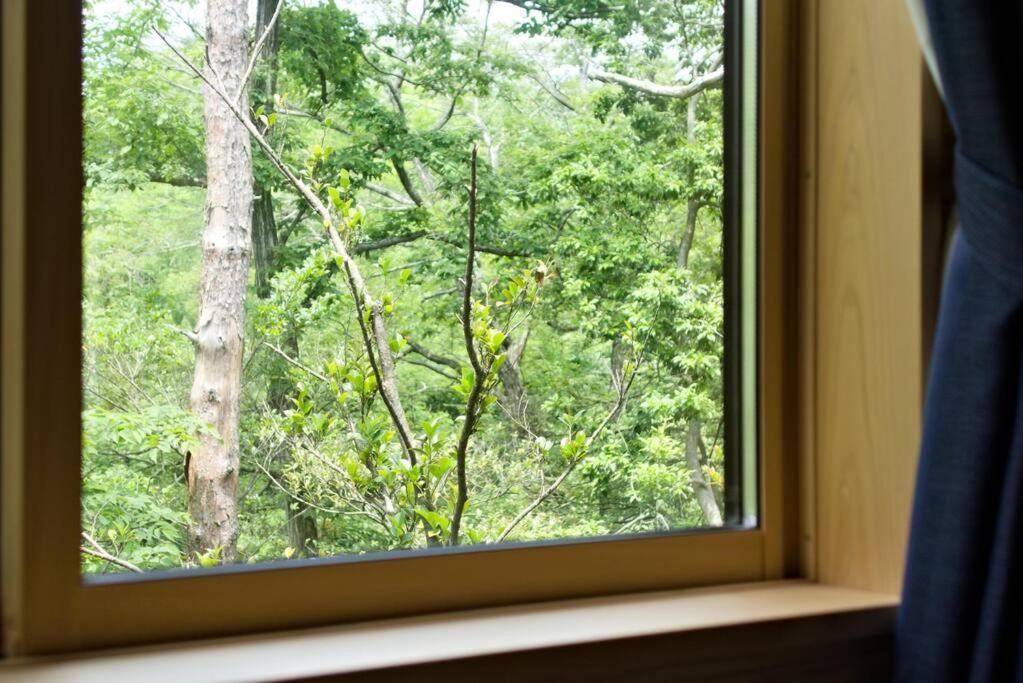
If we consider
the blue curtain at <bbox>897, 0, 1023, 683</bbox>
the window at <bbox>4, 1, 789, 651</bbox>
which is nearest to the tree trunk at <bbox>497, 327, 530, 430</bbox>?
the window at <bbox>4, 1, 789, 651</bbox>

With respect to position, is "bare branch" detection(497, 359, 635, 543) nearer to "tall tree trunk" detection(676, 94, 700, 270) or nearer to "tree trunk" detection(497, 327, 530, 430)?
"tree trunk" detection(497, 327, 530, 430)

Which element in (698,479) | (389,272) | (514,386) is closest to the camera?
(698,479)

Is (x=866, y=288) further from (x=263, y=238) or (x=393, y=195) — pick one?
(x=263, y=238)

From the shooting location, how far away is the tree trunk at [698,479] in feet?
4.42

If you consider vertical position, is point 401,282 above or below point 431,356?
above

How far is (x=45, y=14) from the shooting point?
850 millimetres

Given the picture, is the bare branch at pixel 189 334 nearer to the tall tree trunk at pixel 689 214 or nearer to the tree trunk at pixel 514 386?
the tree trunk at pixel 514 386

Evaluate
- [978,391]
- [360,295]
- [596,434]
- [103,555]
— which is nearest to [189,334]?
[360,295]

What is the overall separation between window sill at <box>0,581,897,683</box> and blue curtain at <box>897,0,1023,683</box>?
11cm

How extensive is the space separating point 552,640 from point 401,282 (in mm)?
1028

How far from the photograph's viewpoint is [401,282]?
1.84 meters

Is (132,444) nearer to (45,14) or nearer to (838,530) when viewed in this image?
(45,14)

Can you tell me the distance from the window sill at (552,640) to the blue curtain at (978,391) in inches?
4.2

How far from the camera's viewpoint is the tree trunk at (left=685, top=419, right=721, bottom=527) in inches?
53.0
